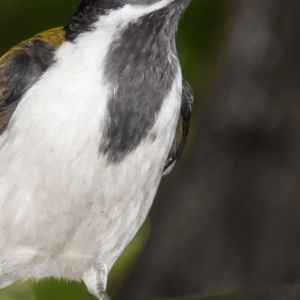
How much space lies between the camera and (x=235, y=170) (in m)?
5.74

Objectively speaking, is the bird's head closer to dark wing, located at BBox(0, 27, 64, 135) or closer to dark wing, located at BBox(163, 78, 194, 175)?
dark wing, located at BBox(0, 27, 64, 135)

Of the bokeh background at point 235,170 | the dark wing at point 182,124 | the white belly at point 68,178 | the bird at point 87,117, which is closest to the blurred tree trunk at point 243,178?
the bokeh background at point 235,170

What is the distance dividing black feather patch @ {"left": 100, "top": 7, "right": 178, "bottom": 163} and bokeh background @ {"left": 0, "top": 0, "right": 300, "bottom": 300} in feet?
7.61

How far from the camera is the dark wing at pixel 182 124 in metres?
3.76

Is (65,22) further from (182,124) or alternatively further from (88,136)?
(88,136)

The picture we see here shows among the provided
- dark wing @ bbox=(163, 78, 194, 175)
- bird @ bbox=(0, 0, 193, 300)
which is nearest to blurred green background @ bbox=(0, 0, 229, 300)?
dark wing @ bbox=(163, 78, 194, 175)

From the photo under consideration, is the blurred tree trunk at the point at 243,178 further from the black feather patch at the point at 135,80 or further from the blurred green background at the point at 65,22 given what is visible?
the black feather patch at the point at 135,80

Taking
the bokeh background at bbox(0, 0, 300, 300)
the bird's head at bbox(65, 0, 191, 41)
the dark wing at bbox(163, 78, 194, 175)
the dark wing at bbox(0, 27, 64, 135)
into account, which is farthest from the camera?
the bokeh background at bbox(0, 0, 300, 300)

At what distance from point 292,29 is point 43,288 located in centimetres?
249

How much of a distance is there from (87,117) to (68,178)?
0.89 feet

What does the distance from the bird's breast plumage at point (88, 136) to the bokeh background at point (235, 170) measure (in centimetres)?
225

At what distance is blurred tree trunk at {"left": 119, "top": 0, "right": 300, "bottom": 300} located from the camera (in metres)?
5.58

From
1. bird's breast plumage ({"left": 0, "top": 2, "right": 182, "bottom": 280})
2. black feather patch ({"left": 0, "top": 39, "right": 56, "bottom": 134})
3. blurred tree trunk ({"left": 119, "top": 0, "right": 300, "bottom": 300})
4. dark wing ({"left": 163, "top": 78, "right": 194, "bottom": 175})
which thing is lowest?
blurred tree trunk ({"left": 119, "top": 0, "right": 300, "bottom": 300})

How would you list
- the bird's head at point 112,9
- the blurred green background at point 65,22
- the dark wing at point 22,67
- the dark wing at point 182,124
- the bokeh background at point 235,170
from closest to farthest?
the bird's head at point 112,9 → the dark wing at point 22,67 → the dark wing at point 182,124 → the blurred green background at point 65,22 → the bokeh background at point 235,170
